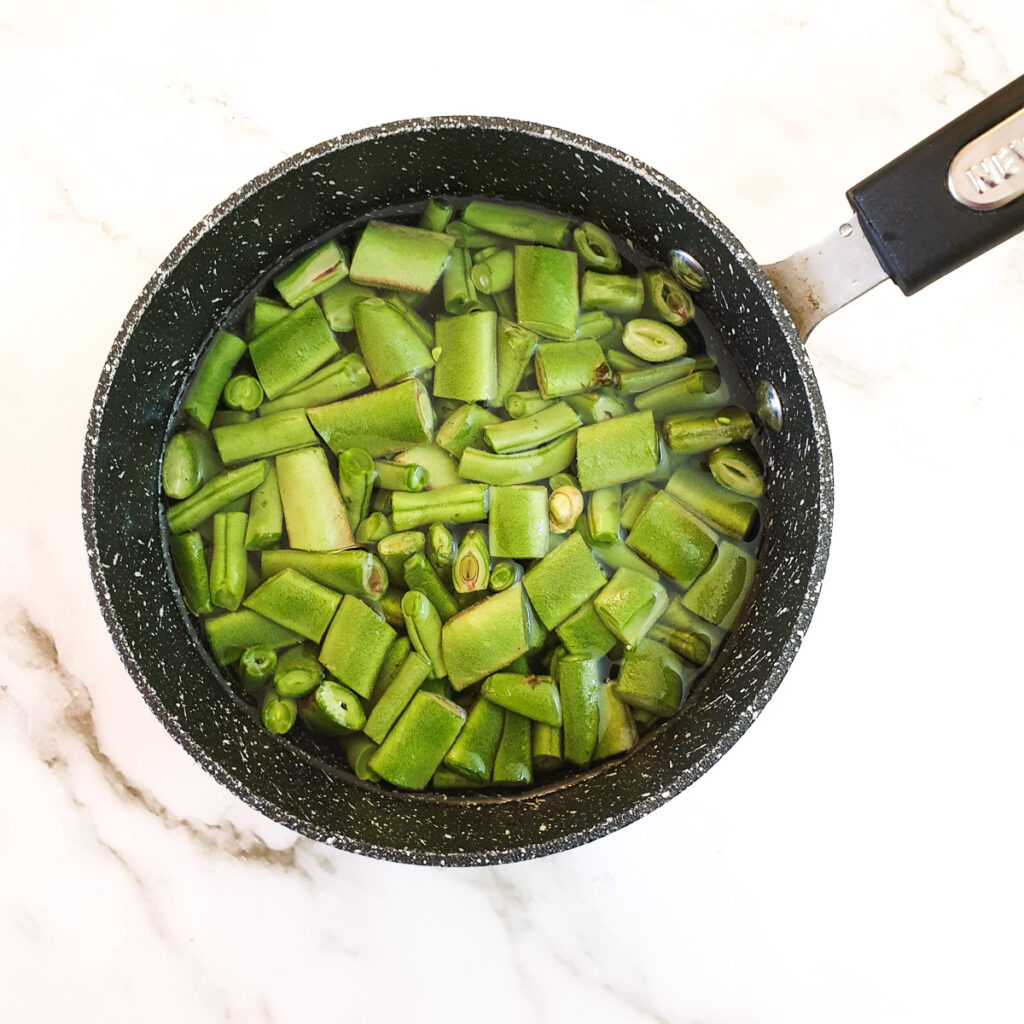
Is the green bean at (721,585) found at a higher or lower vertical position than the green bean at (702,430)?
lower

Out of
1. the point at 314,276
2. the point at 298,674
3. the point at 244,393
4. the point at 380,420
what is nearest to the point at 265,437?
the point at 244,393

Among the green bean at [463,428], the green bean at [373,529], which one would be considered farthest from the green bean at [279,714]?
the green bean at [463,428]

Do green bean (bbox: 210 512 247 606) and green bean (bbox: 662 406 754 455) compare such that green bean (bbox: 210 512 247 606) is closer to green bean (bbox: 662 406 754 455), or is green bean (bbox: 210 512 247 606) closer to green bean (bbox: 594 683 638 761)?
green bean (bbox: 594 683 638 761)

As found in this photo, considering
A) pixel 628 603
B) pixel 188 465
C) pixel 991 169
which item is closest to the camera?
pixel 991 169

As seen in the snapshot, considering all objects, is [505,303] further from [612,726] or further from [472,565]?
[612,726]

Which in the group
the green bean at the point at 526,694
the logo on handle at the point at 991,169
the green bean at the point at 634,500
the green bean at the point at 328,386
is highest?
the green bean at the point at 328,386

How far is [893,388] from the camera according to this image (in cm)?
176

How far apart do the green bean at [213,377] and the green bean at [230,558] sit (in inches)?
7.3

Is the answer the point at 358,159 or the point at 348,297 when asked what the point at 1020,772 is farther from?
the point at 358,159

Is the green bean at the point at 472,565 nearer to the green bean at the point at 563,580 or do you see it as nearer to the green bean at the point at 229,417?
the green bean at the point at 563,580

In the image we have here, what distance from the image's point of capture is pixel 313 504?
166 cm

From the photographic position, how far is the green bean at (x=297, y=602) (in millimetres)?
1646

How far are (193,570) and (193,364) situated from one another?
1.23 ft

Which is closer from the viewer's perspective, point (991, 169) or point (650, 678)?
point (991, 169)
